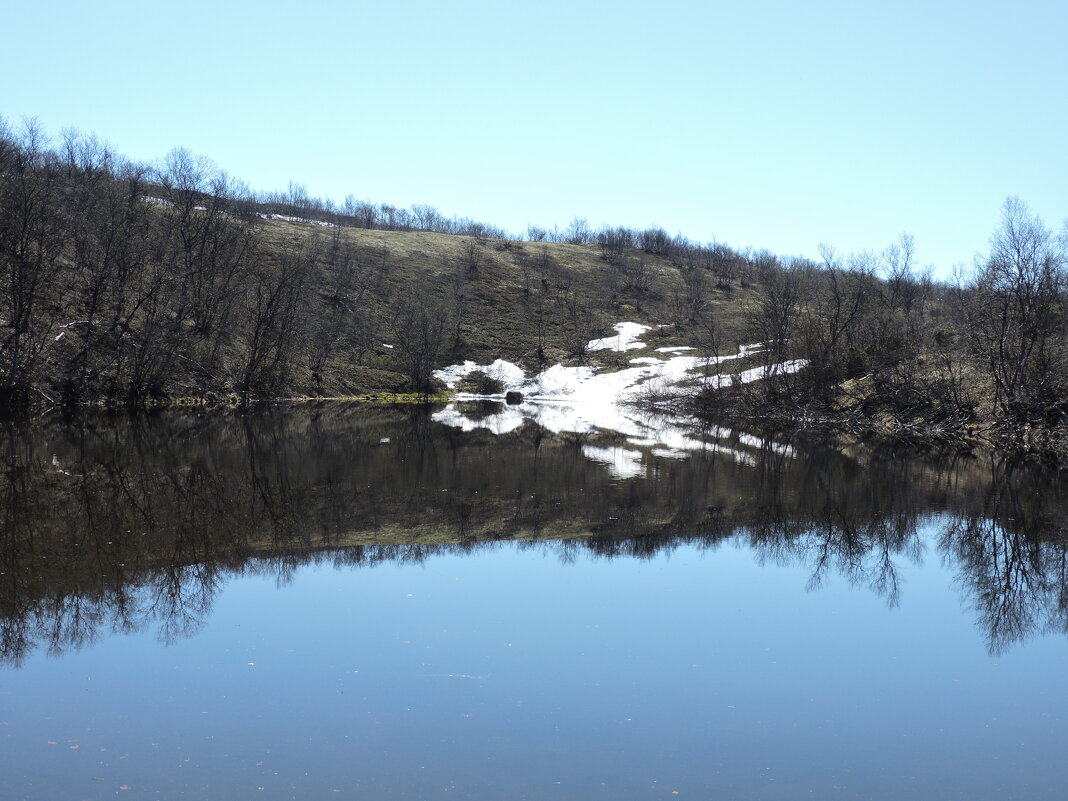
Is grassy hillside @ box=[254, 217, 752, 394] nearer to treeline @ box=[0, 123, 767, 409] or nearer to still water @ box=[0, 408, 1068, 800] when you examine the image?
treeline @ box=[0, 123, 767, 409]

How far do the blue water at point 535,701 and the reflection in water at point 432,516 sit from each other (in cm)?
108

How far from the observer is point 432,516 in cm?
1853

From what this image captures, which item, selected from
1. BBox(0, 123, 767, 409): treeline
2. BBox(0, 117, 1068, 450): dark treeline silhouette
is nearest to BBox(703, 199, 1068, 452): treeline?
BBox(0, 117, 1068, 450): dark treeline silhouette

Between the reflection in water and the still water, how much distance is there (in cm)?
11

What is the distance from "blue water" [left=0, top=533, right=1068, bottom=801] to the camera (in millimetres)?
6762

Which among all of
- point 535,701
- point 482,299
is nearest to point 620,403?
point 482,299

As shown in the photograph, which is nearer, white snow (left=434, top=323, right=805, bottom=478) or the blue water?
the blue water

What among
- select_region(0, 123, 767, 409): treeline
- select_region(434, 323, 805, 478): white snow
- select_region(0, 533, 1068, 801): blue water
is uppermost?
select_region(0, 123, 767, 409): treeline

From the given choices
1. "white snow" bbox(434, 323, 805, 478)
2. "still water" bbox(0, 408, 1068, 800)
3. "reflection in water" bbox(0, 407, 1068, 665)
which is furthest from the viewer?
"white snow" bbox(434, 323, 805, 478)

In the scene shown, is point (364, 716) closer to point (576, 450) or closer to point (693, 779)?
point (693, 779)

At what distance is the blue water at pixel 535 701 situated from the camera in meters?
6.76

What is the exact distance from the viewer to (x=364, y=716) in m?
7.80

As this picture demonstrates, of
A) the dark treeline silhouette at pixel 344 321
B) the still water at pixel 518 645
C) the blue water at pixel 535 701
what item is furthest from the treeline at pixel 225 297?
the blue water at pixel 535 701

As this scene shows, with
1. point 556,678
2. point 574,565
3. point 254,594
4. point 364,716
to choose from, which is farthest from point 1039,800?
point 254,594
